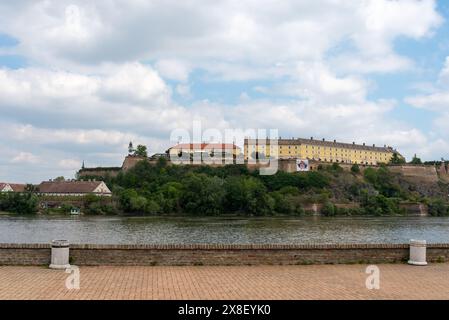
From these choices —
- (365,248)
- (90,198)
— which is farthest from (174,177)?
(365,248)

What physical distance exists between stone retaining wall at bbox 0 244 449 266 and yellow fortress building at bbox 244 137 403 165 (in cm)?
10315

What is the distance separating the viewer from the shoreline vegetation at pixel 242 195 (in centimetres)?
8500

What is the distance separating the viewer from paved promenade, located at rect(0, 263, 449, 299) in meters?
9.82

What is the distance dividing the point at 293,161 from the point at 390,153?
4922cm

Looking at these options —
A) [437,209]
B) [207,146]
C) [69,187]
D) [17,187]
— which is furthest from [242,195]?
[17,187]

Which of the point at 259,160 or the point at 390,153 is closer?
the point at 259,160

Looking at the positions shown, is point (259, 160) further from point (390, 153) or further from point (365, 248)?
point (365, 248)

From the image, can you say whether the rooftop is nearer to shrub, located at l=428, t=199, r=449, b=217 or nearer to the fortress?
the fortress

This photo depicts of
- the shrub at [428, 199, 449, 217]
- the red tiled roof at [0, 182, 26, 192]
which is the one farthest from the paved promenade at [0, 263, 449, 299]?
the red tiled roof at [0, 182, 26, 192]

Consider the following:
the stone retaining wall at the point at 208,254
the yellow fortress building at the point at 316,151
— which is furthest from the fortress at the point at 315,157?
the stone retaining wall at the point at 208,254

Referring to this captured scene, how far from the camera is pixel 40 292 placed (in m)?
9.78

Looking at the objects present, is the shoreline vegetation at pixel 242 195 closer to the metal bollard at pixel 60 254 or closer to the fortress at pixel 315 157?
the fortress at pixel 315 157

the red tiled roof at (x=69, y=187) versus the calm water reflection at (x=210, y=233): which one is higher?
the red tiled roof at (x=69, y=187)

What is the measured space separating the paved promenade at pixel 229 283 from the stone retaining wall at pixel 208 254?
14.5 inches
